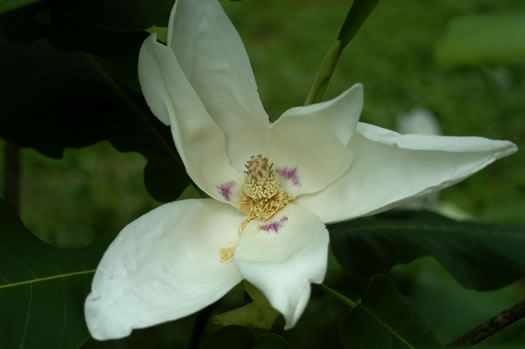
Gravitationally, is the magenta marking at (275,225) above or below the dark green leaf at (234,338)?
above

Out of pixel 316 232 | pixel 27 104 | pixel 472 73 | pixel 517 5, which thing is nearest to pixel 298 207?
pixel 316 232

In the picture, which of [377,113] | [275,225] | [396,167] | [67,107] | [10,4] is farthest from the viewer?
[377,113]

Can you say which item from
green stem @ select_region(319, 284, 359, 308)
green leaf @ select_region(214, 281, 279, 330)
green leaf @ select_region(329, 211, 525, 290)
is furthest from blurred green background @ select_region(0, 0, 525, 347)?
green leaf @ select_region(214, 281, 279, 330)

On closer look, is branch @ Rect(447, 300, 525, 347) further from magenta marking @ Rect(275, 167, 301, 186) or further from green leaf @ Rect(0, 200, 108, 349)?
green leaf @ Rect(0, 200, 108, 349)

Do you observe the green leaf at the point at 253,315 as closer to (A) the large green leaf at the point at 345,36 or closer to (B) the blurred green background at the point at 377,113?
(A) the large green leaf at the point at 345,36

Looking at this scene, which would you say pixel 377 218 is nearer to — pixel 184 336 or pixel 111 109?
pixel 111 109

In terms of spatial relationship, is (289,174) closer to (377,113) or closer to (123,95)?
(123,95)

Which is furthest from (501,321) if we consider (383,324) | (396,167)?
(396,167)

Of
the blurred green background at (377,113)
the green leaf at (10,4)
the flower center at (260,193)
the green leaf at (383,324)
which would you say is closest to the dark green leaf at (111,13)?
the green leaf at (10,4)
